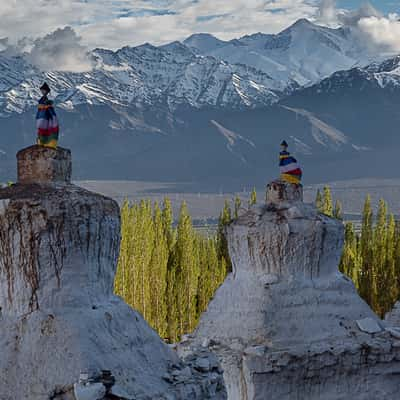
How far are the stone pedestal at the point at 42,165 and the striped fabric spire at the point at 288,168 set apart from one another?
239 inches

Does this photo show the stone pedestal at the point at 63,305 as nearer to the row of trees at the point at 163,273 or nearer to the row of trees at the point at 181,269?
the row of trees at the point at 163,273

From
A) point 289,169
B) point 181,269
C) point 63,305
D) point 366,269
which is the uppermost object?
point 289,169

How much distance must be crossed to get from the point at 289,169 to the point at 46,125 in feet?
20.2

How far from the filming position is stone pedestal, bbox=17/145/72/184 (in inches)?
289

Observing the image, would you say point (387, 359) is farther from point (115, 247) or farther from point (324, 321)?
point (115, 247)

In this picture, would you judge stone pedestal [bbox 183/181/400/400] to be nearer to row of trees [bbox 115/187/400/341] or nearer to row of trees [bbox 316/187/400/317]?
row of trees [bbox 115/187/400/341]

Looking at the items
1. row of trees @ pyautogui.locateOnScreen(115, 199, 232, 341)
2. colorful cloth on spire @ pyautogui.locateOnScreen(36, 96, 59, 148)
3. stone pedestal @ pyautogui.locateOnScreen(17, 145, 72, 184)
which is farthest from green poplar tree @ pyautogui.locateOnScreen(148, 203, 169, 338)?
stone pedestal @ pyautogui.locateOnScreen(17, 145, 72, 184)

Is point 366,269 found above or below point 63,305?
below

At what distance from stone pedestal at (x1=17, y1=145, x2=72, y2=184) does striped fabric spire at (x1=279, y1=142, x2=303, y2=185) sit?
19.9ft

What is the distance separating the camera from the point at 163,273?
34875 millimetres

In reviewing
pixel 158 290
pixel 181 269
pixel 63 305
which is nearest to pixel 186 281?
pixel 181 269

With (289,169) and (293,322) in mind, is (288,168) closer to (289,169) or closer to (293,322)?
(289,169)

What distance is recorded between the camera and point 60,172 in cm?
740

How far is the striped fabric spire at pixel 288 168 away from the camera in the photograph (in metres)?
13.0
